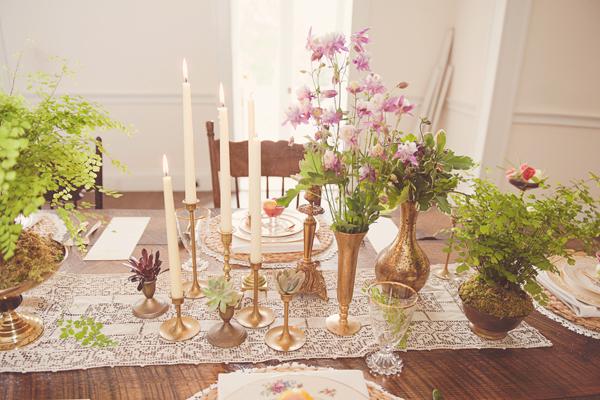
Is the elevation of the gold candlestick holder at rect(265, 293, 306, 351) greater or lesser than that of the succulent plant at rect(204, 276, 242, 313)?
lesser

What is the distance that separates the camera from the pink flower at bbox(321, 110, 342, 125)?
87 centimetres

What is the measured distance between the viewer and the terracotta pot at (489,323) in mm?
945

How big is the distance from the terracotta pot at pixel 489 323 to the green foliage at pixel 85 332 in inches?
29.9

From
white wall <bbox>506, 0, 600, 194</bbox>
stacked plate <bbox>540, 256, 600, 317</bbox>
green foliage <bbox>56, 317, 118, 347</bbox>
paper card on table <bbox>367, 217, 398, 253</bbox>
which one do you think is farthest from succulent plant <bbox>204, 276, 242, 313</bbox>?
white wall <bbox>506, 0, 600, 194</bbox>

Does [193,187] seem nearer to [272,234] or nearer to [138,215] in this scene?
[272,234]

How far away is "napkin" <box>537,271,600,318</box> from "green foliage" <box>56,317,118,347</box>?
1.06 m

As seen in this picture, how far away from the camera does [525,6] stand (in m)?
2.83

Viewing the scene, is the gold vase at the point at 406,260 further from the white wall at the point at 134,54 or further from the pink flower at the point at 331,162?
the white wall at the point at 134,54

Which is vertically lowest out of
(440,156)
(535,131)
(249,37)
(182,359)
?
(182,359)

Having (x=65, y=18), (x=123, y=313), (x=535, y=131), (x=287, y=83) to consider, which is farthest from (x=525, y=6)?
(x=65, y=18)

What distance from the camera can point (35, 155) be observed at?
0.84 meters

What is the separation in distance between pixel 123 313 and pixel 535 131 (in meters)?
3.02

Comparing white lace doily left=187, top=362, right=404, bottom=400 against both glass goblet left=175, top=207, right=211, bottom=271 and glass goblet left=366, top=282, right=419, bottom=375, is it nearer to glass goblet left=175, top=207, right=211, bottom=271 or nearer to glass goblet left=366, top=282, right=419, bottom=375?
glass goblet left=366, top=282, right=419, bottom=375

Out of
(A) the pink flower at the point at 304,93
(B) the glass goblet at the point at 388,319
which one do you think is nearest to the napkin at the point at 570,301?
(B) the glass goblet at the point at 388,319
